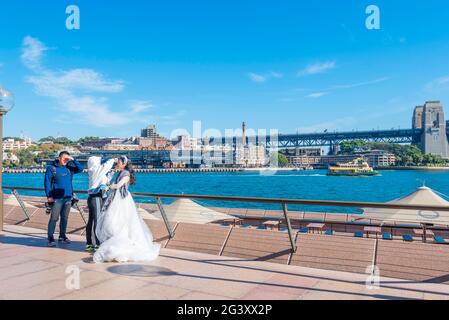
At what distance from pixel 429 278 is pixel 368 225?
24.4 feet

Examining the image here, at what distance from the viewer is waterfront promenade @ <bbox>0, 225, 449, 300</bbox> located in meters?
4.57

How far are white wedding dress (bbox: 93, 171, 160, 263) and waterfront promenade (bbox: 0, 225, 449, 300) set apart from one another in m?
0.19

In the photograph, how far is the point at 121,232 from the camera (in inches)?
251

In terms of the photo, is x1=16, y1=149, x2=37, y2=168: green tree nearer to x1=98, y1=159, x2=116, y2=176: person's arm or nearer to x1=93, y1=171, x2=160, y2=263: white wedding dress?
x1=98, y1=159, x2=116, y2=176: person's arm

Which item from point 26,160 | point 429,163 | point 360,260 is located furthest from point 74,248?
point 26,160

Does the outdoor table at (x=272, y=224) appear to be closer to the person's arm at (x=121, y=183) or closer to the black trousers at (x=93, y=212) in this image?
the black trousers at (x=93, y=212)

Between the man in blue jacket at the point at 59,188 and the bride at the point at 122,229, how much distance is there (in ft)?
4.67

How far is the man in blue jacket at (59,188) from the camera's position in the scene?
24.6ft

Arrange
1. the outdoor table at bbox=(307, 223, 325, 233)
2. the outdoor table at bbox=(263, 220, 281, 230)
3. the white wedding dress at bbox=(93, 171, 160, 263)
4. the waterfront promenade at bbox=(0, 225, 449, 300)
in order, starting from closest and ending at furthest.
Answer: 1. the waterfront promenade at bbox=(0, 225, 449, 300)
2. the white wedding dress at bbox=(93, 171, 160, 263)
3. the outdoor table at bbox=(307, 223, 325, 233)
4. the outdoor table at bbox=(263, 220, 281, 230)

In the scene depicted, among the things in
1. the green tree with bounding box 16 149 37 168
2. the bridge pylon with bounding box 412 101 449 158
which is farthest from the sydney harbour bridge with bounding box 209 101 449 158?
the green tree with bounding box 16 149 37 168

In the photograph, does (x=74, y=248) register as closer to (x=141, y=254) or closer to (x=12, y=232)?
(x=141, y=254)

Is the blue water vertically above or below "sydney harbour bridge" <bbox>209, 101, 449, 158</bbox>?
below

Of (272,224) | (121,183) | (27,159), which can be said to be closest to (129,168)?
(121,183)

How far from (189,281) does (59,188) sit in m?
→ 3.60
